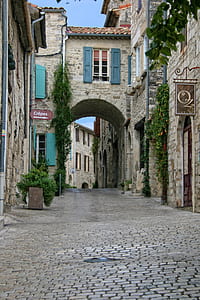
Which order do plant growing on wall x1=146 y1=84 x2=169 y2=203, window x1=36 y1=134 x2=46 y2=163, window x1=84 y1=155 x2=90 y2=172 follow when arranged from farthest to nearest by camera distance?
window x1=84 y1=155 x2=90 y2=172 → window x1=36 y1=134 x2=46 y2=163 → plant growing on wall x1=146 y1=84 x2=169 y2=203

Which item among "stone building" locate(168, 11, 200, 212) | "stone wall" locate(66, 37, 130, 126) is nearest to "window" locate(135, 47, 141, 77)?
"stone wall" locate(66, 37, 130, 126)

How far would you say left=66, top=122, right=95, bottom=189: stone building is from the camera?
39.0 metres

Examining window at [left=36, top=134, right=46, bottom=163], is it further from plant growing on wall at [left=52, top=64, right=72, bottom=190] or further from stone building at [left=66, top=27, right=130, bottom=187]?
stone building at [left=66, top=27, right=130, bottom=187]

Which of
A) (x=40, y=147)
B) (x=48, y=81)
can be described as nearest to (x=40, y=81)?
(x=48, y=81)

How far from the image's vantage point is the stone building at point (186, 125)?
1097 cm

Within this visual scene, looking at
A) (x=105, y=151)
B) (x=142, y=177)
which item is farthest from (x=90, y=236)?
(x=105, y=151)

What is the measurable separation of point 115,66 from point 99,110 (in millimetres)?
3103

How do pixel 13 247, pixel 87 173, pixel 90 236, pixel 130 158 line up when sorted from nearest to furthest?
pixel 13 247 < pixel 90 236 < pixel 130 158 < pixel 87 173

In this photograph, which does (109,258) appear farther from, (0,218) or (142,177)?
(142,177)

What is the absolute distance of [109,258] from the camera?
5047mm

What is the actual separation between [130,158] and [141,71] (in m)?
4.70

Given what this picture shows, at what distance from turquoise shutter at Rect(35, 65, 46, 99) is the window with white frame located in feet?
8.34

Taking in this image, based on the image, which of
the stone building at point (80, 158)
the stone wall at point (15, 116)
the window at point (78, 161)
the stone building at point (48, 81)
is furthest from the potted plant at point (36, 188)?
the window at point (78, 161)

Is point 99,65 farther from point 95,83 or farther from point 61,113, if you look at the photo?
point 61,113
